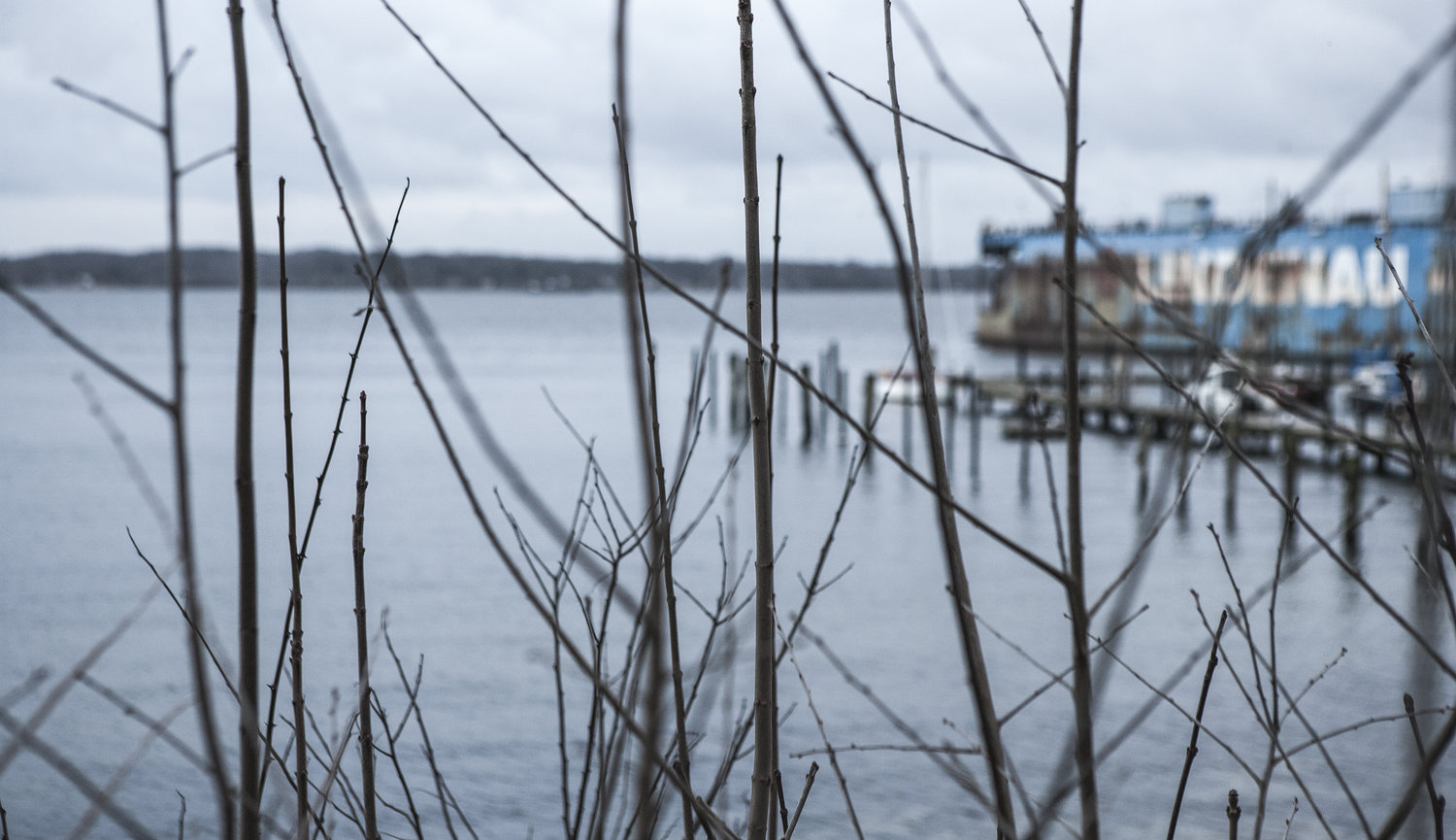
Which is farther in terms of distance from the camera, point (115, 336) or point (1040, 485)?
point (115, 336)

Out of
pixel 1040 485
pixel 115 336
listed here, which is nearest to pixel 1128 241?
pixel 1040 485

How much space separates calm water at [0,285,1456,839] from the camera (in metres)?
12.4

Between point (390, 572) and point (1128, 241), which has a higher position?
point (1128, 241)

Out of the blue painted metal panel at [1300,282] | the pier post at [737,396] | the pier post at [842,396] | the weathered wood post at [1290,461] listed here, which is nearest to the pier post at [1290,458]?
the weathered wood post at [1290,461]

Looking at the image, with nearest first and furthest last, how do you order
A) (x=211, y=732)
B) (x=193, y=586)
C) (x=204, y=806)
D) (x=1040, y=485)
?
(x=211, y=732), (x=193, y=586), (x=204, y=806), (x=1040, y=485)

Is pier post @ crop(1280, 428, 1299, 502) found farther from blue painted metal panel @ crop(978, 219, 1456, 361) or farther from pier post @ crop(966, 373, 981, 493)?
blue painted metal panel @ crop(978, 219, 1456, 361)

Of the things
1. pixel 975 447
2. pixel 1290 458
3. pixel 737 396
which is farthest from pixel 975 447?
pixel 1290 458

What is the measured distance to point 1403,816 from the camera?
4.52 ft

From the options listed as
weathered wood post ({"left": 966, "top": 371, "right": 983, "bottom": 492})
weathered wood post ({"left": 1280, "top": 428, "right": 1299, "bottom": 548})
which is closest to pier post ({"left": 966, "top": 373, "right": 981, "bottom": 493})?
weathered wood post ({"left": 966, "top": 371, "right": 983, "bottom": 492})

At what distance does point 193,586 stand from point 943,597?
1954 centimetres

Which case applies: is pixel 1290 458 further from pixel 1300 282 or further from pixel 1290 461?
pixel 1300 282

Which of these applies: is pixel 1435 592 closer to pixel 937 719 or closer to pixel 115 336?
pixel 937 719

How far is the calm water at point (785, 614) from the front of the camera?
12.4 m

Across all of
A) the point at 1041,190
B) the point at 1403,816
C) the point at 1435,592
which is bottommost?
the point at 1403,816
